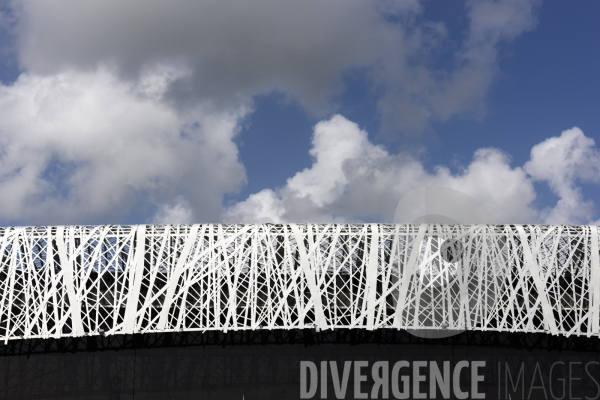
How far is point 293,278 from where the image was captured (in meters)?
38.2

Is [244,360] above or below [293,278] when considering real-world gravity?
below

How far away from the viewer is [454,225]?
40031 millimetres

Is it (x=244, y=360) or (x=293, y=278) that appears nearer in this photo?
(x=293, y=278)

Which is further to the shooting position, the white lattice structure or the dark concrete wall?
the dark concrete wall

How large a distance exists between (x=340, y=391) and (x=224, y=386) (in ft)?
26.2

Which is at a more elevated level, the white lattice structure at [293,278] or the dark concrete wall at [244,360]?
the white lattice structure at [293,278]

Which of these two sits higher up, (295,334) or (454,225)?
(454,225)

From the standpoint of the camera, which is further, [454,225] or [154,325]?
[454,225]

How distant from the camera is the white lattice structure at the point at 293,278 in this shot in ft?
121

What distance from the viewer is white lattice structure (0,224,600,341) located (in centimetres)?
3691

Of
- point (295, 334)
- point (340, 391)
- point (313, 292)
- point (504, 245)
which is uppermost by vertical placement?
point (504, 245)

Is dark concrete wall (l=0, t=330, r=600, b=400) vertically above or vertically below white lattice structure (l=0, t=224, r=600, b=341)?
below

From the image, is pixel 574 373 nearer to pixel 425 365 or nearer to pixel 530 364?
pixel 530 364

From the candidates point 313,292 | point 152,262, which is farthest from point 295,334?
point 152,262
